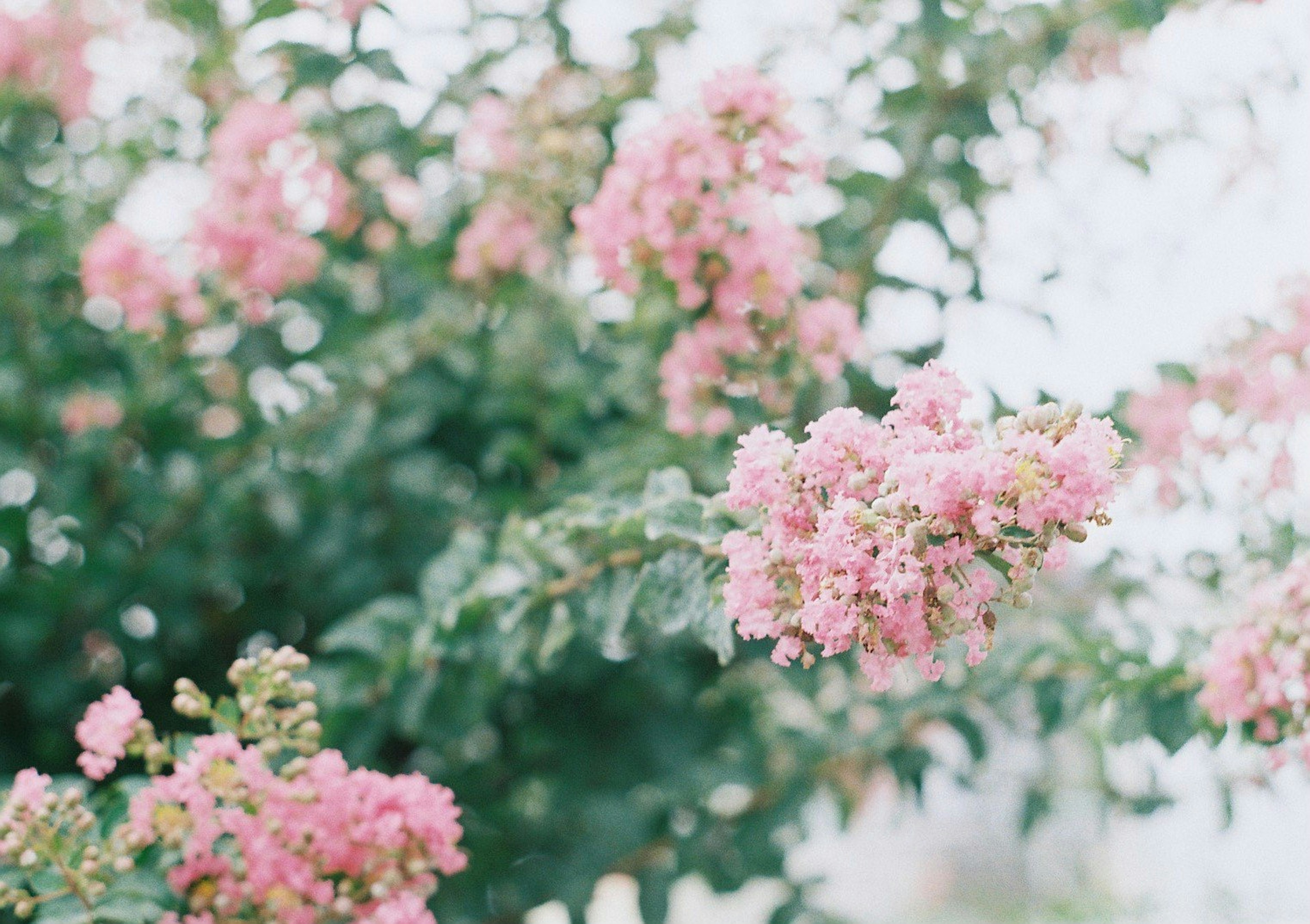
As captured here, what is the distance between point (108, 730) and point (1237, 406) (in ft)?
5.58

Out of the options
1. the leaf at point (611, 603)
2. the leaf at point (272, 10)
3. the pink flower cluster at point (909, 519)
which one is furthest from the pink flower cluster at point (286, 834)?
the leaf at point (272, 10)

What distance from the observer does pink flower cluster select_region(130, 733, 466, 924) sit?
1218 millimetres

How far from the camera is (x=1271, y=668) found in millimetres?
1341

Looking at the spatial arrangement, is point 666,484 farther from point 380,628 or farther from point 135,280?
point 135,280

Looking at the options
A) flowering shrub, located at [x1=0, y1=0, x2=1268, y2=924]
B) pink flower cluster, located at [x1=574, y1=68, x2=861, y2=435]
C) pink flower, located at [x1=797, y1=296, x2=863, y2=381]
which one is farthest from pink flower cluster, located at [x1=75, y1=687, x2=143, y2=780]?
pink flower, located at [x1=797, y1=296, x2=863, y2=381]

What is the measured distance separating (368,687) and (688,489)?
74 cm

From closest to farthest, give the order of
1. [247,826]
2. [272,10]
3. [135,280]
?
[247,826], [272,10], [135,280]

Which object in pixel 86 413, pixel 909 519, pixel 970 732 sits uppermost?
pixel 909 519

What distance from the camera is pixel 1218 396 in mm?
1853

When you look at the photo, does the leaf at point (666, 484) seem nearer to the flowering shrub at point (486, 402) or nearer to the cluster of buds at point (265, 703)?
the flowering shrub at point (486, 402)

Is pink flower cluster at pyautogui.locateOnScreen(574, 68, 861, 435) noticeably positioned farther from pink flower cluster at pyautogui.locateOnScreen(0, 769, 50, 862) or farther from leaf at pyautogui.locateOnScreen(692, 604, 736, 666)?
pink flower cluster at pyautogui.locateOnScreen(0, 769, 50, 862)

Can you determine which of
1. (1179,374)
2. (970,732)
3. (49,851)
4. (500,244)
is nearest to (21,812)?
(49,851)

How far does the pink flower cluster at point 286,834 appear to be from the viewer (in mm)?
1218

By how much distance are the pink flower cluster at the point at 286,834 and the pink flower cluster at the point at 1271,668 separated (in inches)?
36.7
